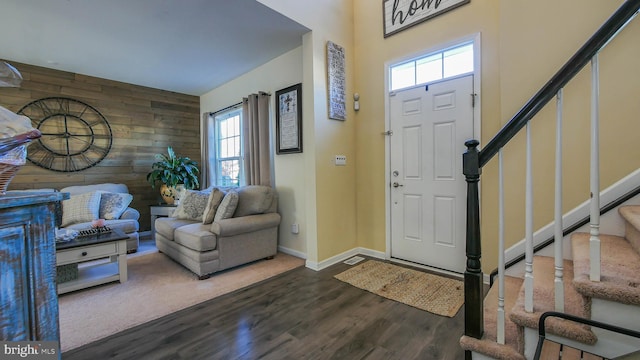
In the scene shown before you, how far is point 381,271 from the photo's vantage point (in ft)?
9.21

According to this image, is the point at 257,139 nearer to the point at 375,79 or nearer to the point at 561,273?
the point at 375,79

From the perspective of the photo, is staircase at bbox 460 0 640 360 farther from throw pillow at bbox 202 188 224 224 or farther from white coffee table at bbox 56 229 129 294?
white coffee table at bbox 56 229 129 294

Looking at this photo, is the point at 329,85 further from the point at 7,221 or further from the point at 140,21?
the point at 7,221

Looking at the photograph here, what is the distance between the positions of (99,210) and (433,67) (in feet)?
15.1

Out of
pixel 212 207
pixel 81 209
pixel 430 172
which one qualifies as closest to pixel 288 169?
pixel 212 207

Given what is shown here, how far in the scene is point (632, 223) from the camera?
1.34m

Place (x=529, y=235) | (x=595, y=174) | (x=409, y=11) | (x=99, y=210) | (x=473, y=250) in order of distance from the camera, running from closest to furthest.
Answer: (x=595, y=174) < (x=529, y=235) < (x=473, y=250) < (x=409, y=11) < (x=99, y=210)

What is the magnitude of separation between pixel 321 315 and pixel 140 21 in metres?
3.29

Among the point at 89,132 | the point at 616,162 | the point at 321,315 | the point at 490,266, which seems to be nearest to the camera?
the point at 616,162

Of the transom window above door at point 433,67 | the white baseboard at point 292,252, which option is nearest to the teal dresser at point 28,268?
the white baseboard at point 292,252

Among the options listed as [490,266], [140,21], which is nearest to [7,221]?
[140,21]

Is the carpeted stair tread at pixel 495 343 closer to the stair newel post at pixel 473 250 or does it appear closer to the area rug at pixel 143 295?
the stair newel post at pixel 473 250

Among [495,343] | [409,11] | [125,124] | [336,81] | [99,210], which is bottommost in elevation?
[495,343]

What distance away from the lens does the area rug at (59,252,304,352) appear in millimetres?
1926
